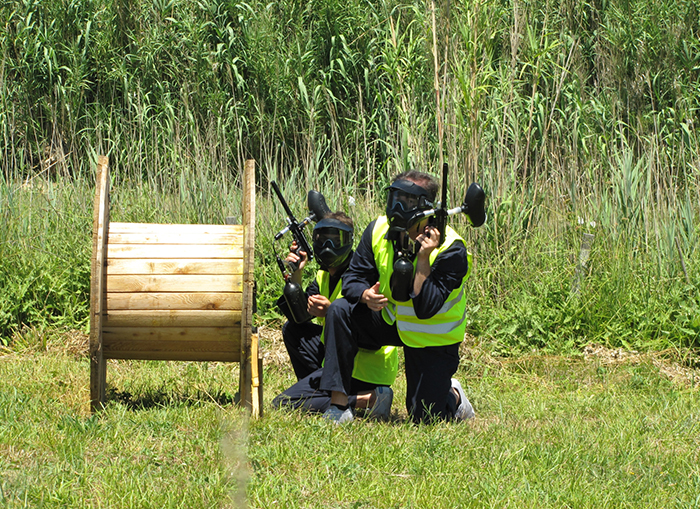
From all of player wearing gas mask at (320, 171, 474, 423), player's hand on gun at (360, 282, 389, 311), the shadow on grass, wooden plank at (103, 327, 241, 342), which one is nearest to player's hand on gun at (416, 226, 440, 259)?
player wearing gas mask at (320, 171, 474, 423)

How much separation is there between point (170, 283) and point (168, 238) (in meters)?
0.28

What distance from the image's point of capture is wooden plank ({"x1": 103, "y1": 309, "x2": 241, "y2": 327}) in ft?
13.0

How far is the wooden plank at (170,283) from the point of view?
3959 mm

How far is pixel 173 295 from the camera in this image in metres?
3.96

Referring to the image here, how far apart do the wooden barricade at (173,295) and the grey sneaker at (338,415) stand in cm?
41

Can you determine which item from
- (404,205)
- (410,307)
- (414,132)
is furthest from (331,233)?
(414,132)

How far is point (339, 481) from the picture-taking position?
3105 mm

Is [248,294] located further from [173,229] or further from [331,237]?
[331,237]

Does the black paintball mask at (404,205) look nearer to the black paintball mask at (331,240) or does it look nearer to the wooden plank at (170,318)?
the black paintball mask at (331,240)

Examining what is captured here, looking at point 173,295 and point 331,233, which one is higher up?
point 331,233

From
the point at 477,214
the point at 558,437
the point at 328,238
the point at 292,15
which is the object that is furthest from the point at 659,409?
the point at 292,15

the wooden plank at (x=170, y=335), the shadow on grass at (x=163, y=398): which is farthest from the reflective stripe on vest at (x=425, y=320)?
the shadow on grass at (x=163, y=398)

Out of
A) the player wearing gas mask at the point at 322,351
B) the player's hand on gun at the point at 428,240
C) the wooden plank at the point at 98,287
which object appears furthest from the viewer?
the player wearing gas mask at the point at 322,351

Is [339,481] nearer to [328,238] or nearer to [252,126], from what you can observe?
[328,238]
